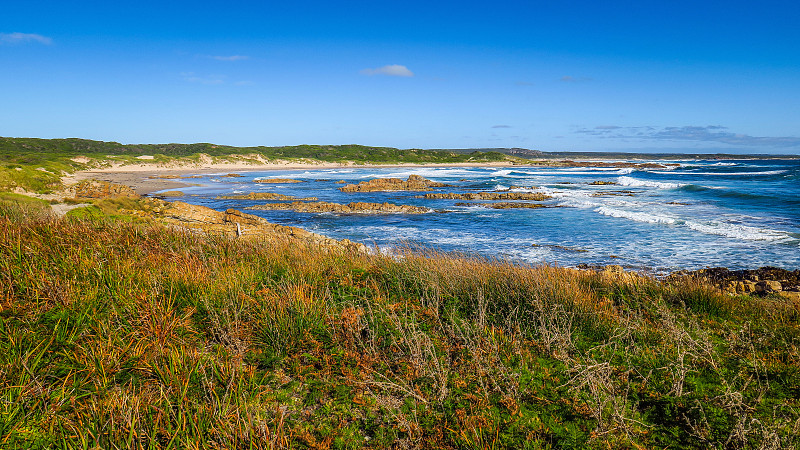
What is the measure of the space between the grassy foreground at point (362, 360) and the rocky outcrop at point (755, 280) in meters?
5.30

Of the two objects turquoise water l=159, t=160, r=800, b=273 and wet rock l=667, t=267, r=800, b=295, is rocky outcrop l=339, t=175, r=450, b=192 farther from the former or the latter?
wet rock l=667, t=267, r=800, b=295

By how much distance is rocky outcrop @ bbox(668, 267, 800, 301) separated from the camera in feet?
33.5

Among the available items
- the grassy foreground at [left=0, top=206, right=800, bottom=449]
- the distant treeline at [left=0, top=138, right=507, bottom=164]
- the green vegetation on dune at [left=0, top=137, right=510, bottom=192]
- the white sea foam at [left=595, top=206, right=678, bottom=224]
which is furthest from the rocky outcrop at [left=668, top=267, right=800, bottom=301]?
the distant treeline at [left=0, top=138, right=507, bottom=164]

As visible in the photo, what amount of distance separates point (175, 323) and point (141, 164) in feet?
298

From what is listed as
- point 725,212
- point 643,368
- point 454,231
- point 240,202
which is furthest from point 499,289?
point 240,202

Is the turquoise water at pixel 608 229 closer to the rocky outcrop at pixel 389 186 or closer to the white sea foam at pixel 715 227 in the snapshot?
the white sea foam at pixel 715 227

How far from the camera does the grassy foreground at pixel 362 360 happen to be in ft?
10.1

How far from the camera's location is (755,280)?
1109 cm

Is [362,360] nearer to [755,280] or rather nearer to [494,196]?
[755,280]

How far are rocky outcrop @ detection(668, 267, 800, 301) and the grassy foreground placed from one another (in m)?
5.30

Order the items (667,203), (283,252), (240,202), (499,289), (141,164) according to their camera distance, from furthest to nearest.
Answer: (141,164) < (240,202) < (667,203) < (283,252) < (499,289)

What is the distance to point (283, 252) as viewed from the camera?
7309mm

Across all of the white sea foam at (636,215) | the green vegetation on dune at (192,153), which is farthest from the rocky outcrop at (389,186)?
the green vegetation on dune at (192,153)

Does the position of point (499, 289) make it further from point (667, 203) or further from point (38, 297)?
point (667, 203)
